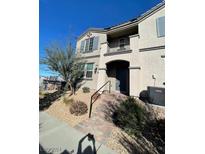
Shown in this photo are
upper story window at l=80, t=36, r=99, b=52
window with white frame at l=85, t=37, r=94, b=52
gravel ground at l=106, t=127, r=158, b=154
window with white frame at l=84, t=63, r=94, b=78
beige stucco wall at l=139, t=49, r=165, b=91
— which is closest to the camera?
gravel ground at l=106, t=127, r=158, b=154

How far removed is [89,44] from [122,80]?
5.57 m

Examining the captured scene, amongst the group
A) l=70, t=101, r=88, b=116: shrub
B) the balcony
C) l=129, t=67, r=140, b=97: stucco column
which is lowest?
l=70, t=101, r=88, b=116: shrub

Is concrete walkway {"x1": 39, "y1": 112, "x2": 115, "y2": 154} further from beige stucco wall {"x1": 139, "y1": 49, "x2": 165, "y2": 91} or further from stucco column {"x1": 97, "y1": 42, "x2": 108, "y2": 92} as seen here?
stucco column {"x1": 97, "y1": 42, "x2": 108, "y2": 92}

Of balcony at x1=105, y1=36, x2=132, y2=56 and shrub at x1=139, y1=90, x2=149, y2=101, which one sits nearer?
shrub at x1=139, y1=90, x2=149, y2=101

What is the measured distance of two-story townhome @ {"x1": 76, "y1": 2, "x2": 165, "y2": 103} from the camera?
8.34 meters

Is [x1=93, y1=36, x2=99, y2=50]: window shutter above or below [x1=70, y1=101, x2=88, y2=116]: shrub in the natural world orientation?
above

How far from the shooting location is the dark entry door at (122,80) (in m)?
10.8

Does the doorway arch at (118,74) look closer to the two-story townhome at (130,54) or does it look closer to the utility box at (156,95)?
the two-story townhome at (130,54)

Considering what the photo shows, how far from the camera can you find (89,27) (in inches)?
534

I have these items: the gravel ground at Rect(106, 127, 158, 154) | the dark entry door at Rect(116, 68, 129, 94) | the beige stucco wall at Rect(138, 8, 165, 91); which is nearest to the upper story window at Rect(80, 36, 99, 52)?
the dark entry door at Rect(116, 68, 129, 94)

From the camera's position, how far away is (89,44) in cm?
1350
